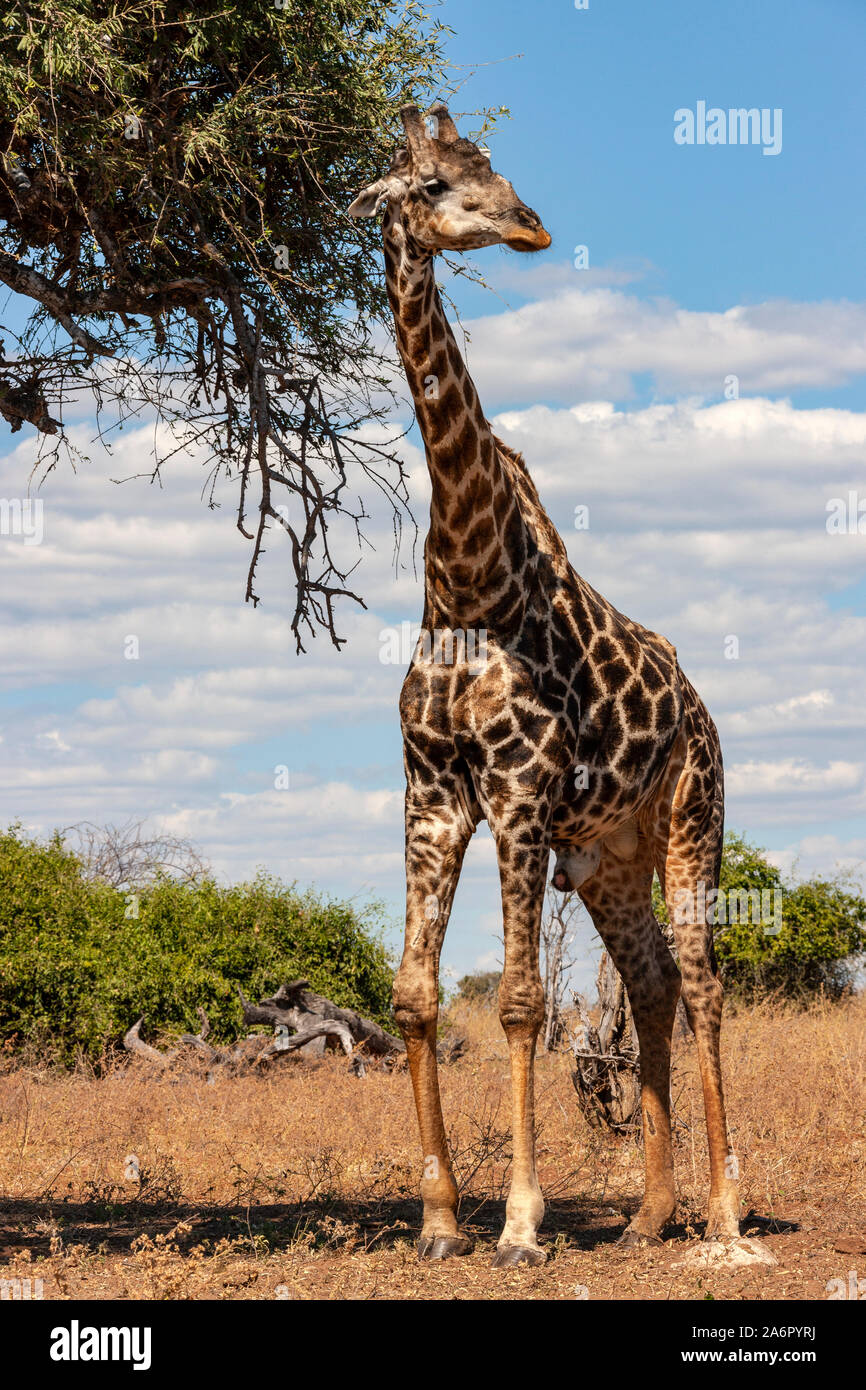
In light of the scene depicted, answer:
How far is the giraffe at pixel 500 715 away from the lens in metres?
6.97

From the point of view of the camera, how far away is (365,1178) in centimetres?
1072

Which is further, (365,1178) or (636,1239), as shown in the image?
(365,1178)

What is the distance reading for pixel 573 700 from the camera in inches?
303

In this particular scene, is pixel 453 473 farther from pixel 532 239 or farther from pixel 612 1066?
pixel 612 1066

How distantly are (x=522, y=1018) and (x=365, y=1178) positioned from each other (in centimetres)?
439

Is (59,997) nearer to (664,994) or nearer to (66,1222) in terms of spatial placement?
(66,1222)

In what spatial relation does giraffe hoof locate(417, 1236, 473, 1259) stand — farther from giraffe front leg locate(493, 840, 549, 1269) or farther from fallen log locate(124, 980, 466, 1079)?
fallen log locate(124, 980, 466, 1079)

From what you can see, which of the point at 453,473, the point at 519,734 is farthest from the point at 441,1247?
the point at 453,473

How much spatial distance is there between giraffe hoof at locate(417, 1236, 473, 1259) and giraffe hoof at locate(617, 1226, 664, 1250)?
144cm

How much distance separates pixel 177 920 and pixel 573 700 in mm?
12041

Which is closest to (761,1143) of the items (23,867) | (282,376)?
(282,376)

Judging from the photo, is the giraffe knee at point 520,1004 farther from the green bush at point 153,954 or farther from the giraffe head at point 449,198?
the green bush at point 153,954

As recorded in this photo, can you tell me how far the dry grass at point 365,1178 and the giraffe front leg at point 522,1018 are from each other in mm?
196

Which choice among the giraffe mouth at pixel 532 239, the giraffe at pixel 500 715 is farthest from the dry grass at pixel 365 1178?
the giraffe mouth at pixel 532 239
